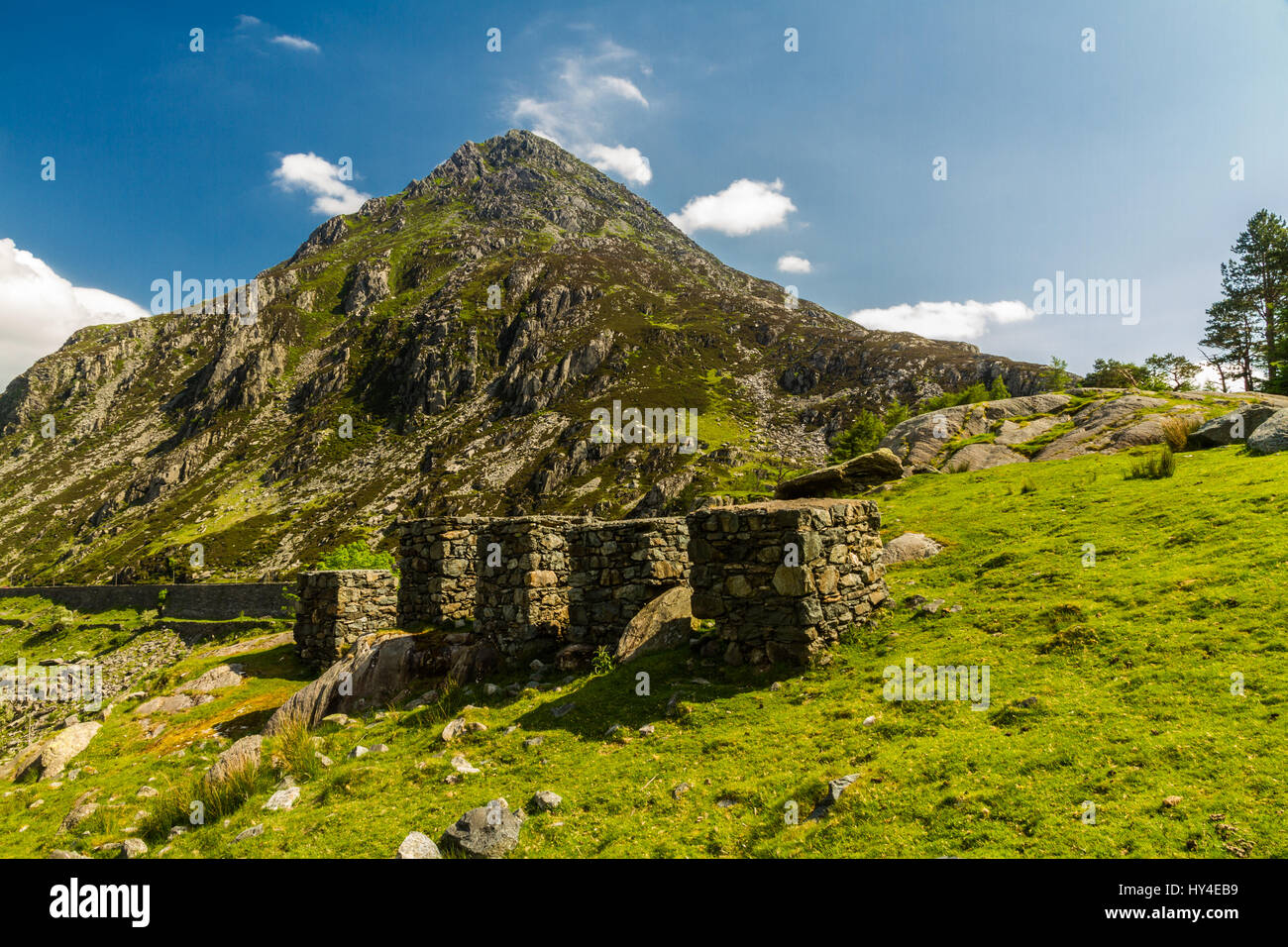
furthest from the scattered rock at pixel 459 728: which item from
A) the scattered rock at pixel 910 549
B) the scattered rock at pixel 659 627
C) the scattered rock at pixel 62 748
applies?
the scattered rock at pixel 910 549

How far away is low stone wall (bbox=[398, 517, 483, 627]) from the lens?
16.8m

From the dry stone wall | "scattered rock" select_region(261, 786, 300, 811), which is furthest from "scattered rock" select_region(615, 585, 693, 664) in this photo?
"scattered rock" select_region(261, 786, 300, 811)

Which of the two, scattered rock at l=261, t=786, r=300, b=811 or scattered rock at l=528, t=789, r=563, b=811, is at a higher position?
scattered rock at l=528, t=789, r=563, b=811

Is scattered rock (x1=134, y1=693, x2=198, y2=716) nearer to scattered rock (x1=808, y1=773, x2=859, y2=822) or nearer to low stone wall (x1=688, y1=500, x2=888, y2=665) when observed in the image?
low stone wall (x1=688, y1=500, x2=888, y2=665)

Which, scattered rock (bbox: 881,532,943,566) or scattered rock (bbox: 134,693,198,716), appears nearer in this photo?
scattered rock (bbox: 881,532,943,566)

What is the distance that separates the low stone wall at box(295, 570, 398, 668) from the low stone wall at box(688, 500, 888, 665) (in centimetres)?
1296

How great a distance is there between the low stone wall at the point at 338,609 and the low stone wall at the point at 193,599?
18881 mm

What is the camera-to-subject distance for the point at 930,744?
664cm

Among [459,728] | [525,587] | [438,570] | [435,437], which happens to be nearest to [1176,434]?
[525,587]

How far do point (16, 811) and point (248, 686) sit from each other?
6.98 metres

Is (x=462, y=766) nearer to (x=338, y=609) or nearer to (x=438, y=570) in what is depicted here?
(x=438, y=570)

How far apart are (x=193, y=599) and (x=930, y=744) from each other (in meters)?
50.3

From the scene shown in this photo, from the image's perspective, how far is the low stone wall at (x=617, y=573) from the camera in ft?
43.5
